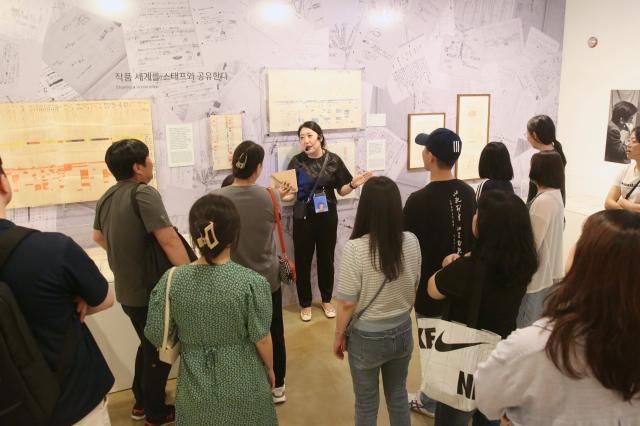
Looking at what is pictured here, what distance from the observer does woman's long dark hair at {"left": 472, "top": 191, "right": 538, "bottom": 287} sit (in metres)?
1.84

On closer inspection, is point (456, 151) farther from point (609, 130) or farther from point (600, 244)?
point (609, 130)

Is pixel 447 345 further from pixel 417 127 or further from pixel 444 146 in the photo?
pixel 417 127

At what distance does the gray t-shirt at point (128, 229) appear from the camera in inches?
95.8

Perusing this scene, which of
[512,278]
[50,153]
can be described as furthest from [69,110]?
[512,278]

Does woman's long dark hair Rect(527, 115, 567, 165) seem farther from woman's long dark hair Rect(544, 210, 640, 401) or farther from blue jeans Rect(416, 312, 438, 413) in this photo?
woman's long dark hair Rect(544, 210, 640, 401)

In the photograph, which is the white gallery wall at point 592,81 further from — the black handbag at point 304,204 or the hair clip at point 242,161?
the hair clip at point 242,161

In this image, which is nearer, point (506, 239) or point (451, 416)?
point (506, 239)

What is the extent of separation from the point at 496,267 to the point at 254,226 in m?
1.29

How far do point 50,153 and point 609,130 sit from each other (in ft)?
15.7

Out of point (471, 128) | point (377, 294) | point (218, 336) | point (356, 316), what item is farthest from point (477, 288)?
point (471, 128)

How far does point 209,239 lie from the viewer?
5.78 ft

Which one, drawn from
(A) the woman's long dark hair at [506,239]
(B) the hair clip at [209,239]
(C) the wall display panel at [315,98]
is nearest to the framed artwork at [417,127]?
(C) the wall display panel at [315,98]

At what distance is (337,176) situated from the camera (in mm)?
4160

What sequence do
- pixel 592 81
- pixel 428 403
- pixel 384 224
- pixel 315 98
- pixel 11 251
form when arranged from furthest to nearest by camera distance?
1. pixel 592 81
2. pixel 315 98
3. pixel 428 403
4. pixel 384 224
5. pixel 11 251
